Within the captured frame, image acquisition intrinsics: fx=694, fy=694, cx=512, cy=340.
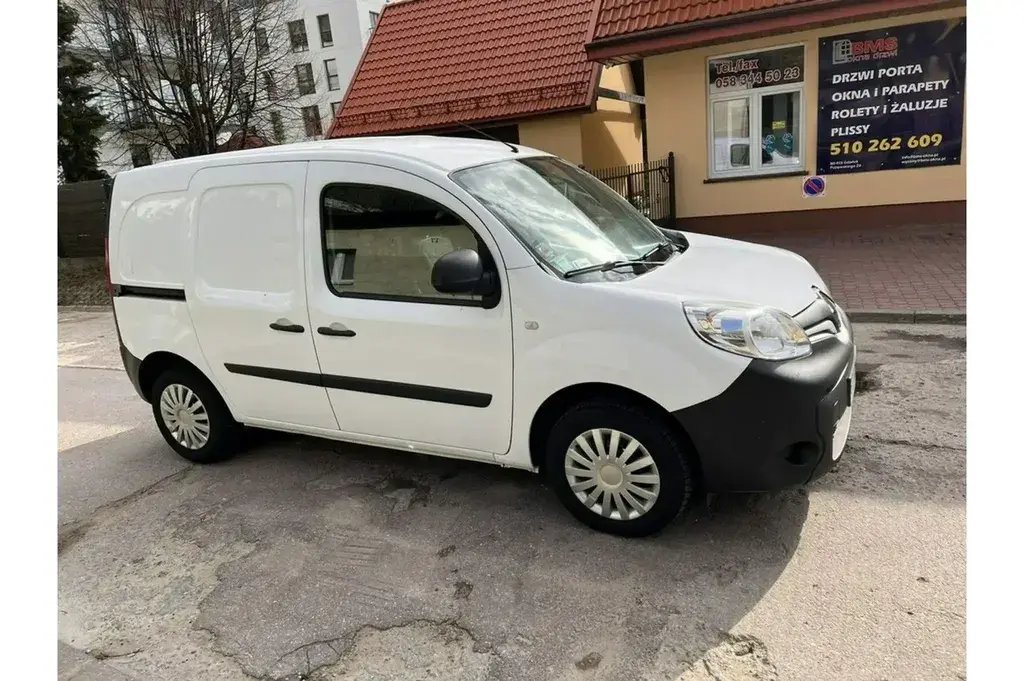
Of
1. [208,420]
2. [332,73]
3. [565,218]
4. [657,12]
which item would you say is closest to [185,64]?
[657,12]

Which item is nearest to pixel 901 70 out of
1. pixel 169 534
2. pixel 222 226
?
pixel 222 226

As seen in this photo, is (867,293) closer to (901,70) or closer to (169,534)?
(901,70)

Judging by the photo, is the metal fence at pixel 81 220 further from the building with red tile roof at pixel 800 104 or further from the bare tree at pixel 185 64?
the building with red tile roof at pixel 800 104

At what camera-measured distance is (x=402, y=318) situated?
354 centimetres

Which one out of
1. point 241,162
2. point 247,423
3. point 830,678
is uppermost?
point 241,162

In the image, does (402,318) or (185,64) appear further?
(185,64)

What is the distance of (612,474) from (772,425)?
76cm

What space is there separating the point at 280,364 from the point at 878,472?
3.39 m

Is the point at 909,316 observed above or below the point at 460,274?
below

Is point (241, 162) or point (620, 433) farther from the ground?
point (241, 162)

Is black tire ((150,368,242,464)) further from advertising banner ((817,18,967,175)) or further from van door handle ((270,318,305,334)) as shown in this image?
advertising banner ((817,18,967,175))

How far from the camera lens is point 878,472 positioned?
374cm

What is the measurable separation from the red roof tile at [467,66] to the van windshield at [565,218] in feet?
33.2

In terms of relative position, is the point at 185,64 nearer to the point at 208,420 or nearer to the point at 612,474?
the point at 208,420
